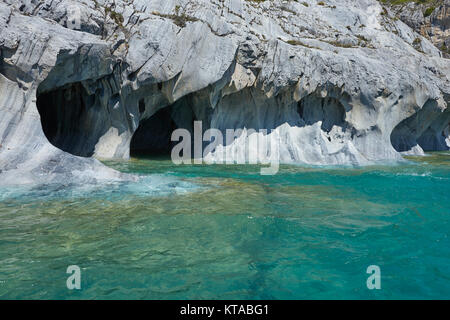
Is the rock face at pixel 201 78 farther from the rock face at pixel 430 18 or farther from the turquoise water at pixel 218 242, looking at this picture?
the rock face at pixel 430 18

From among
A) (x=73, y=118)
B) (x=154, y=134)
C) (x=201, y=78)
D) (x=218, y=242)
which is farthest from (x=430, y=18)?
(x=218, y=242)

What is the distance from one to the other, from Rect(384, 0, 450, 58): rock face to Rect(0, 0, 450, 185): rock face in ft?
53.8

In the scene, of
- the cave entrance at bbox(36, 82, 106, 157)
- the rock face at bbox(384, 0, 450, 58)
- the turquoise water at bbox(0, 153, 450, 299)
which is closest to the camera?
the turquoise water at bbox(0, 153, 450, 299)

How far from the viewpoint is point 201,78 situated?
17062 millimetres

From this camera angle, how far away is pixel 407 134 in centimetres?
2802

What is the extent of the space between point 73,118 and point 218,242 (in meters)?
15.3

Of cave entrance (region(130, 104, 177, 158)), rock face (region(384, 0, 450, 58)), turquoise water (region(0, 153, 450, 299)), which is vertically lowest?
turquoise water (region(0, 153, 450, 299))

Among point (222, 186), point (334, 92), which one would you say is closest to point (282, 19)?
point (334, 92)

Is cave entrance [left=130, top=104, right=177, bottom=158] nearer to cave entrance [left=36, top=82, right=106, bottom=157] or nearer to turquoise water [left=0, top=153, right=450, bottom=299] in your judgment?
cave entrance [left=36, top=82, right=106, bottom=157]

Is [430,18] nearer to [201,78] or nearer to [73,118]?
[201,78]

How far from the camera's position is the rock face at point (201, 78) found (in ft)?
37.6

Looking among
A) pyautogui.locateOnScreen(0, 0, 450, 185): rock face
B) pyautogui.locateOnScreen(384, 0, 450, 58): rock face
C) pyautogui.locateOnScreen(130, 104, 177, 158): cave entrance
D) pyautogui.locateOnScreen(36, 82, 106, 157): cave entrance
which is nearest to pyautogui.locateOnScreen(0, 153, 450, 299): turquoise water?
pyautogui.locateOnScreen(0, 0, 450, 185): rock face

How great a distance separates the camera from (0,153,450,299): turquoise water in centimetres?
426
